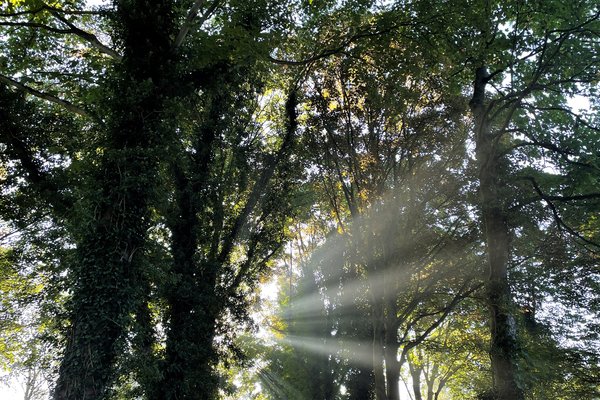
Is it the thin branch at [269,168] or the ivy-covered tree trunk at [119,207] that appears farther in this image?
the thin branch at [269,168]

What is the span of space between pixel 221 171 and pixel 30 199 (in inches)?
216

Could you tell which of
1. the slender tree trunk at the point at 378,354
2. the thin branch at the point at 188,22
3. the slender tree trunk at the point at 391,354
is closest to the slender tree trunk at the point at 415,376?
the slender tree trunk at the point at 378,354

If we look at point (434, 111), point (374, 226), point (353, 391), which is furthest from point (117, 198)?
point (353, 391)

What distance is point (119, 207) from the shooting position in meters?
6.81

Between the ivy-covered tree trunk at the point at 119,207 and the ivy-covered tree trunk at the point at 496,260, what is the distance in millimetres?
7224

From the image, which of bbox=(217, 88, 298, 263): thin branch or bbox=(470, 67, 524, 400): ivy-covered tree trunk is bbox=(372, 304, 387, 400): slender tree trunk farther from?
bbox=(217, 88, 298, 263): thin branch

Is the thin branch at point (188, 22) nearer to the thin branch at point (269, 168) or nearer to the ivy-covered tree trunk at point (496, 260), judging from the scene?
the thin branch at point (269, 168)

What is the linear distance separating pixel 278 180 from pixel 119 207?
24.9 feet

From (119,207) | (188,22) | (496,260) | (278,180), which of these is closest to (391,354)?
(496,260)

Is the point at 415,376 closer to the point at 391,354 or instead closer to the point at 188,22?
the point at 391,354

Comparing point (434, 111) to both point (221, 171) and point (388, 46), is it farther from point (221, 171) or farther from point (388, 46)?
point (221, 171)

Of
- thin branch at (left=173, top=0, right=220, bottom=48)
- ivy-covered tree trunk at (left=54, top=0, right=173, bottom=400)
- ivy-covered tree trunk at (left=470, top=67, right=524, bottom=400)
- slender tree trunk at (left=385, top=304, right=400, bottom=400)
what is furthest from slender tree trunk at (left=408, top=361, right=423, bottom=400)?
thin branch at (left=173, top=0, right=220, bottom=48)

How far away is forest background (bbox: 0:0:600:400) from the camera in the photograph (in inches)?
282

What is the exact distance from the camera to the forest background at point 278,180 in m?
7.16
